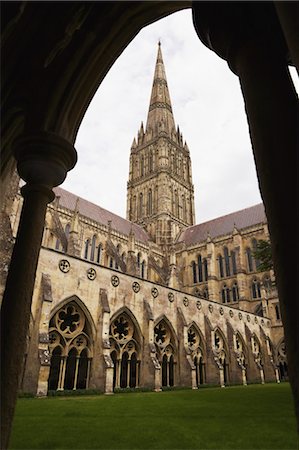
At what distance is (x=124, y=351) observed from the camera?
49.8ft

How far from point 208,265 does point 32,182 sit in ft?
111

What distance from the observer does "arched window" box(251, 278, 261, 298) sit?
32.7 metres

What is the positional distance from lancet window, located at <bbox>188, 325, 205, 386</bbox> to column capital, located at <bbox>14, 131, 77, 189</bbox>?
17.0 metres

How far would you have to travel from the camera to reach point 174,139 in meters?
50.8

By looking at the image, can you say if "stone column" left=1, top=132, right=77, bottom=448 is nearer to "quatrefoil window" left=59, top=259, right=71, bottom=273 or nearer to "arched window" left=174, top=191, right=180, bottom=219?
"quatrefoil window" left=59, top=259, right=71, bottom=273

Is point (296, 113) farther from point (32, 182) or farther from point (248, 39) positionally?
point (32, 182)

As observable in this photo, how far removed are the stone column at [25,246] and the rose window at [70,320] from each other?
1096cm

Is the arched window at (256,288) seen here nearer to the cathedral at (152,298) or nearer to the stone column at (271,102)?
the cathedral at (152,298)

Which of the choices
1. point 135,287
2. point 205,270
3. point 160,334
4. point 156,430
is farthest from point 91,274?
point 205,270

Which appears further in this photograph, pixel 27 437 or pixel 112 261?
pixel 112 261

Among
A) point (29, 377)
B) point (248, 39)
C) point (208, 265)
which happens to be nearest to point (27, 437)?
point (248, 39)

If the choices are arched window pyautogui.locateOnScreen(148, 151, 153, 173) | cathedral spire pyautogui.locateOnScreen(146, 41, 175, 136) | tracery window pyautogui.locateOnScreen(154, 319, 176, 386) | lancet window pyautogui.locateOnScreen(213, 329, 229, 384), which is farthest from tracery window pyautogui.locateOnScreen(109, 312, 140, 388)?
cathedral spire pyautogui.locateOnScreen(146, 41, 175, 136)

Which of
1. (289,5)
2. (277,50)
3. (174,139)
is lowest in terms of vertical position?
(289,5)

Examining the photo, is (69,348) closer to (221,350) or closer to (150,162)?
(221,350)
